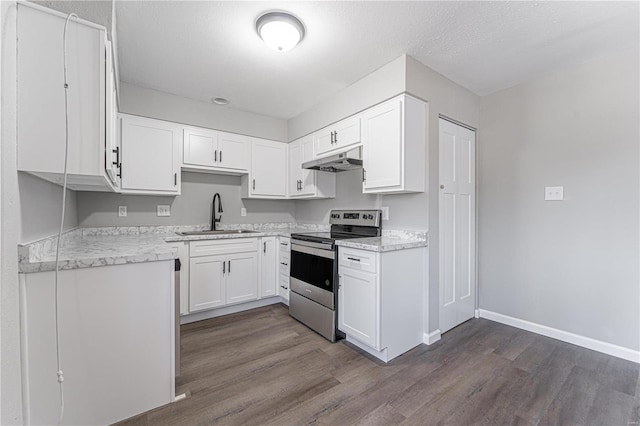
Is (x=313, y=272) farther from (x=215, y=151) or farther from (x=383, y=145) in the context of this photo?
(x=215, y=151)

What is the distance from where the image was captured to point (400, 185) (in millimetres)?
2256

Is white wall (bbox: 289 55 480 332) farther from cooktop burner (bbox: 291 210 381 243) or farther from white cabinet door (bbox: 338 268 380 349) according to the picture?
white cabinet door (bbox: 338 268 380 349)

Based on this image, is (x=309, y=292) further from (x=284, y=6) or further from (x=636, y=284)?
(x=636, y=284)

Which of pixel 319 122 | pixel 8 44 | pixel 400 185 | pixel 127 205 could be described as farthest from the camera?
pixel 319 122

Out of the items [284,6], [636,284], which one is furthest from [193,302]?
[636,284]

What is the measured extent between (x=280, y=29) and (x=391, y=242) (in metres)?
1.77

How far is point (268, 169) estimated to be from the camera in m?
3.66

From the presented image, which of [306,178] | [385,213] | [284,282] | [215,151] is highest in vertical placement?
[215,151]

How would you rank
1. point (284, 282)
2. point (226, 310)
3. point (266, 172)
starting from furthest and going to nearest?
point (266, 172)
point (284, 282)
point (226, 310)

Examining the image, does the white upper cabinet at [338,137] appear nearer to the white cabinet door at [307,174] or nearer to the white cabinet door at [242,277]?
the white cabinet door at [307,174]

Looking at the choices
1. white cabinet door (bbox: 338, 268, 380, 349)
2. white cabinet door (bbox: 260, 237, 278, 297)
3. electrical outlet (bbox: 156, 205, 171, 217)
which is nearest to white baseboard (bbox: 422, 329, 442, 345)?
white cabinet door (bbox: 338, 268, 380, 349)

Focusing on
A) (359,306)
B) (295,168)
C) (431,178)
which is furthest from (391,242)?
(295,168)

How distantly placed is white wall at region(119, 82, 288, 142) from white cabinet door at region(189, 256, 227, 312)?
5.24 ft

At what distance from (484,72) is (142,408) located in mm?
3611
